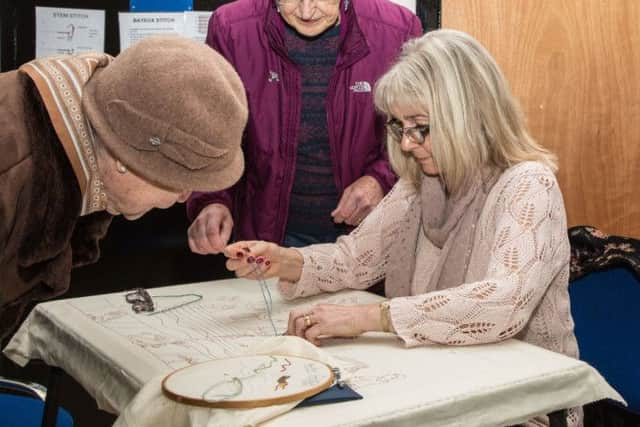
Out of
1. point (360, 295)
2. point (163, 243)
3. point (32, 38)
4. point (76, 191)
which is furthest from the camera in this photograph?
point (163, 243)

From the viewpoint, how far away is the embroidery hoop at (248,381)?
1.36 meters

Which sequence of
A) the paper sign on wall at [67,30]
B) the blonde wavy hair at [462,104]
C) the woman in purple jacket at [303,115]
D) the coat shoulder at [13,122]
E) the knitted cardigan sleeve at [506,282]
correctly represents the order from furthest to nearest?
1. the paper sign on wall at [67,30]
2. the woman in purple jacket at [303,115]
3. the blonde wavy hair at [462,104]
4. the knitted cardigan sleeve at [506,282]
5. the coat shoulder at [13,122]

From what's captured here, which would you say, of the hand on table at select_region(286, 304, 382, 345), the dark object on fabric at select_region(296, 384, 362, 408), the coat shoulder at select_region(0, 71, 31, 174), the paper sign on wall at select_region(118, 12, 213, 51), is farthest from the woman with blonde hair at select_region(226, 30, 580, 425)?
the paper sign on wall at select_region(118, 12, 213, 51)

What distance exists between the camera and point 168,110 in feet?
4.30

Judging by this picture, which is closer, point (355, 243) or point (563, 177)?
point (355, 243)

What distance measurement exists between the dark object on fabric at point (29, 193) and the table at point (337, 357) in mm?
291

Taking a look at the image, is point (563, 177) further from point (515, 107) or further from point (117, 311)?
point (117, 311)

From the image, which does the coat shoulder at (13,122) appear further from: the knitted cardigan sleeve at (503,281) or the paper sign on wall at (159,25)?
the paper sign on wall at (159,25)

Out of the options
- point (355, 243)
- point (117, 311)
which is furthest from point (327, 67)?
point (117, 311)

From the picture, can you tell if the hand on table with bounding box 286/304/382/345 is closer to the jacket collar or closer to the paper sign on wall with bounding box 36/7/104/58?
the jacket collar

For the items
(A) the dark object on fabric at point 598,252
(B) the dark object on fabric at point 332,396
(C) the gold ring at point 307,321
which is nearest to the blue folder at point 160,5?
(A) the dark object on fabric at point 598,252

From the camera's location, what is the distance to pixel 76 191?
138 centimetres

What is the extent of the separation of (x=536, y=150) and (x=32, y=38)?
71.6 inches

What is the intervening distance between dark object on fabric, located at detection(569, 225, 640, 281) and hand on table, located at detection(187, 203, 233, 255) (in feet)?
3.00
